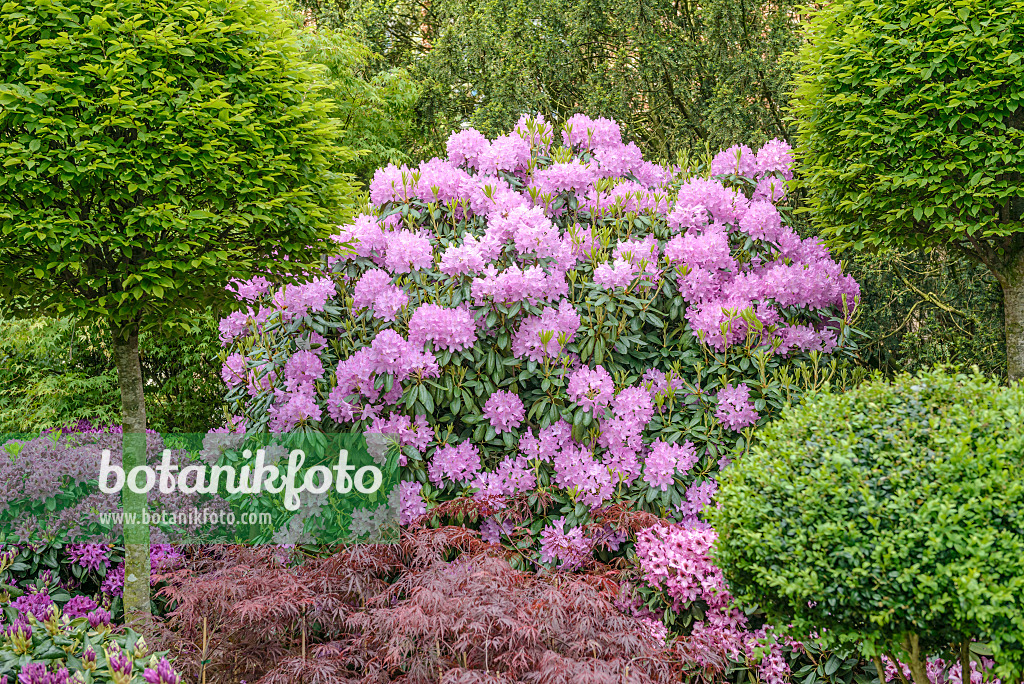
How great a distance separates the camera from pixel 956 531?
2344mm

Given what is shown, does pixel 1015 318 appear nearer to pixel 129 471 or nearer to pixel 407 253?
pixel 407 253

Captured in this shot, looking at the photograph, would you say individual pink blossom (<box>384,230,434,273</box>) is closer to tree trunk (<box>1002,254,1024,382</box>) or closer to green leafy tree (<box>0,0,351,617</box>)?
green leafy tree (<box>0,0,351,617</box>)

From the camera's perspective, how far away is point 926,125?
357cm

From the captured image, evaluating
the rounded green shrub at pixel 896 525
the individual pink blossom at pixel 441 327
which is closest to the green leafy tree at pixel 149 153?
the individual pink blossom at pixel 441 327

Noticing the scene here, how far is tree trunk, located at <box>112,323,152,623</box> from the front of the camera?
11.7 ft

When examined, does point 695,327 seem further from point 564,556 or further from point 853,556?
point 853,556

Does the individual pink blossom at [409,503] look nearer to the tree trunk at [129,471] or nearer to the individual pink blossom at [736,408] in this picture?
the tree trunk at [129,471]

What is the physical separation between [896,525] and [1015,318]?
2210 mm

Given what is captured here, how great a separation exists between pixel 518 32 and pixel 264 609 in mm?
7257

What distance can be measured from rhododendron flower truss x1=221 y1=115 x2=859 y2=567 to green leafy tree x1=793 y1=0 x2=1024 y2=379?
0.60 metres

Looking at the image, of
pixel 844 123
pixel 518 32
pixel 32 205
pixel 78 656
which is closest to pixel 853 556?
pixel 844 123

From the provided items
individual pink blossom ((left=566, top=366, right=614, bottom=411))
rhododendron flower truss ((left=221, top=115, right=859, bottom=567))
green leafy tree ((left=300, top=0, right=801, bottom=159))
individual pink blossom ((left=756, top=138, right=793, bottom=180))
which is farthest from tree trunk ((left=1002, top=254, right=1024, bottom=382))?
green leafy tree ((left=300, top=0, right=801, bottom=159))

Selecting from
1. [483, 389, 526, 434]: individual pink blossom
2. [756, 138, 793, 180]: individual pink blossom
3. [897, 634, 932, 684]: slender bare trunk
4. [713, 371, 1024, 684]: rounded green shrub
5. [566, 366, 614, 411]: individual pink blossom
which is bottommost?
[897, 634, 932, 684]: slender bare trunk

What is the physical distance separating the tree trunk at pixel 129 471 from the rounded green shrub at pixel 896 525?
8.85ft
